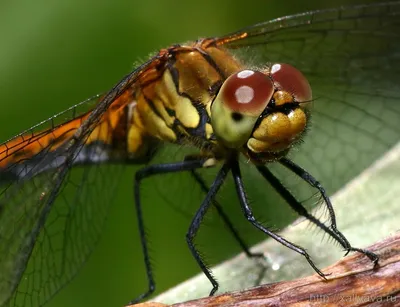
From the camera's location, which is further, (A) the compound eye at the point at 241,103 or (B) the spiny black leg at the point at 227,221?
(B) the spiny black leg at the point at 227,221

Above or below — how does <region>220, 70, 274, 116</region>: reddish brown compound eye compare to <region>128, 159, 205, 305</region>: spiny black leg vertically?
above

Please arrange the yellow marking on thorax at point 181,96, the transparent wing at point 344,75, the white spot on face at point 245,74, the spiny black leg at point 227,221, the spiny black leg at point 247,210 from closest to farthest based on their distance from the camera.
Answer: the spiny black leg at point 247,210 < the white spot on face at point 245,74 < the yellow marking on thorax at point 181,96 < the spiny black leg at point 227,221 < the transparent wing at point 344,75

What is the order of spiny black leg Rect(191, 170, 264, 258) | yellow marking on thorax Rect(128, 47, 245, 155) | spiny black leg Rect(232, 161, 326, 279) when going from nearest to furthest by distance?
spiny black leg Rect(232, 161, 326, 279)
yellow marking on thorax Rect(128, 47, 245, 155)
spiny black leg Rect(191, 170, 264, 258)

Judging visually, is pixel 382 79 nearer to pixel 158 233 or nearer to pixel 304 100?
pixel 304 100

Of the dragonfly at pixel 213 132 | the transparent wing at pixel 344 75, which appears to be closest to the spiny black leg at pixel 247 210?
the dragonfly at pixel 213 132

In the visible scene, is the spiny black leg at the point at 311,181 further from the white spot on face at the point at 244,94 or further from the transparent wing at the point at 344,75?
the transparent wing at the point at 344,75

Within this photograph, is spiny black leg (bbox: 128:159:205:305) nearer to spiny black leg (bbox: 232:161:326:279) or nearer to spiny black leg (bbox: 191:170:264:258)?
spiny black leg (bbox: 191:170:264:258)

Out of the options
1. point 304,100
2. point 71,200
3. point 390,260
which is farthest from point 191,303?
point 71,200

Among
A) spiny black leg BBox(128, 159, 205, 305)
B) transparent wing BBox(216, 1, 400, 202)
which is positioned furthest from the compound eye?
transparent wing BBox(216, 1, 400, 202)

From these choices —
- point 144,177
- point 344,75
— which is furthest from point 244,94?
point 344,75
